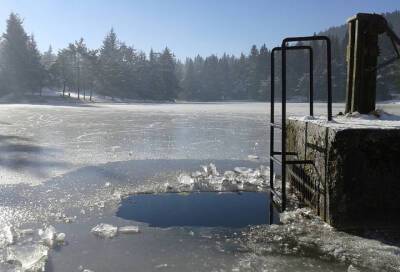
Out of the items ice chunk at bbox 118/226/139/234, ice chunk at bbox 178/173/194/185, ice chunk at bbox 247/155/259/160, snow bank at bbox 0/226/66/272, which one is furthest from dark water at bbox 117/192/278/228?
ice chunk at bbox 247/155/259/160

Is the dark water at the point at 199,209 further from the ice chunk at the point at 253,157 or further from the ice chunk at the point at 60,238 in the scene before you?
the ice chunk at the point at 253,157

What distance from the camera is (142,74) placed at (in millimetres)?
87250

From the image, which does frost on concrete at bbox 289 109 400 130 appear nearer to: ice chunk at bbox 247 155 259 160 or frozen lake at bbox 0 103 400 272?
frozen lake at bbox 0 103 400 272

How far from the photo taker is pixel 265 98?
101 metres

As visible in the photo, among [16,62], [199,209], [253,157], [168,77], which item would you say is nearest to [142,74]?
[168,77]

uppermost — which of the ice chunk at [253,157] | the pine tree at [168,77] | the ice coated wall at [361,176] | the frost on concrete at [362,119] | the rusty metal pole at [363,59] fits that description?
the pine tree at [168,77]

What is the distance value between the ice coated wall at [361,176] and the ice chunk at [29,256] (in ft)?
10.5

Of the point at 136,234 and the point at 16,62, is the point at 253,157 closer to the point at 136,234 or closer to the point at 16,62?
the point at 136,234

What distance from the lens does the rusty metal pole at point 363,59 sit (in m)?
6.81

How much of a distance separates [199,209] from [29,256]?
268cm

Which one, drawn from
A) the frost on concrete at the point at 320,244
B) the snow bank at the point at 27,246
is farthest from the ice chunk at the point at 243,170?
the snow bank at the point at 27,246

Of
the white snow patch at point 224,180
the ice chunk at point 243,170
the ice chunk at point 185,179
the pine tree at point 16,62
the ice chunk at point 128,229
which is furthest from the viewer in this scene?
the pine tree at point 16,62

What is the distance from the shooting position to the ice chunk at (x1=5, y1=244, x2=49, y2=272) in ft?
13.6

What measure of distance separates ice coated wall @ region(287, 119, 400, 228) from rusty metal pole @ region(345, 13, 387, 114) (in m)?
2.09
